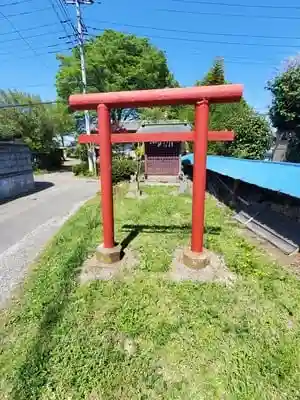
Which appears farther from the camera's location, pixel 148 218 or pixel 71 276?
pixel 148 218

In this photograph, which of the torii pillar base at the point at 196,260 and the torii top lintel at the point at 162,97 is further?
the torii pillar base at the point at 196,260

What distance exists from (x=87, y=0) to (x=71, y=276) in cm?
2166

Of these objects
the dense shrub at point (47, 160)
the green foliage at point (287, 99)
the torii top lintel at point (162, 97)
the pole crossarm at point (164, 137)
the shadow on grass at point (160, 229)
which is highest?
the green foliage at point (287, 99)

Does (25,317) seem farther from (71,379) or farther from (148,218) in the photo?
(148,218)

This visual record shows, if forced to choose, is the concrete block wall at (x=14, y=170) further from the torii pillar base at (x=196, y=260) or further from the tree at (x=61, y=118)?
the tree at (x=61, y=118)

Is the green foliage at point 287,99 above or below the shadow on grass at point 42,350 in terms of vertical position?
above

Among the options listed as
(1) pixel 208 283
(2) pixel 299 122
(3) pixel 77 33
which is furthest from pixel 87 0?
(1) pixel 208 283

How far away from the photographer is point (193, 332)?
2.94m

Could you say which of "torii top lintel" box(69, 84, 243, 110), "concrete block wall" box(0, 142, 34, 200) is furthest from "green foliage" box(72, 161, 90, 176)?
"torii top lintel" box(69, 84, 243, 110)

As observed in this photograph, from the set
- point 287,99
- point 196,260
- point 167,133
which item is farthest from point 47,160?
point 196,260

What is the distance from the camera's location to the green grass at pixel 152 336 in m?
2.32

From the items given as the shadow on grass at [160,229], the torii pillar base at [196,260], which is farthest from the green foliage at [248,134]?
the torii pillar base at [196,260]

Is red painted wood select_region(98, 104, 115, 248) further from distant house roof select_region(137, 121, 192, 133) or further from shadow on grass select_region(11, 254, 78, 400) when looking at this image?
distant house roof select_region(137, 121, 192, 133)

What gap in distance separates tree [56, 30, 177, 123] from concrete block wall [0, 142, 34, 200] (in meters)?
→ 11.7
